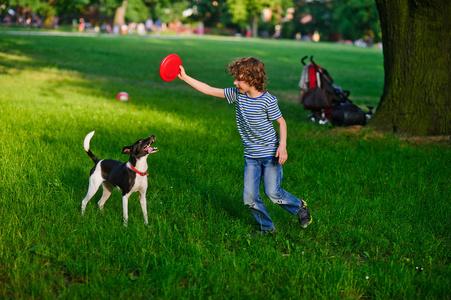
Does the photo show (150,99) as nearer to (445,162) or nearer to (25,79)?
(25,79)

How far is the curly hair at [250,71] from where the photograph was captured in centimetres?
556

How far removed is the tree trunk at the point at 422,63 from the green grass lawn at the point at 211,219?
2.30 feet

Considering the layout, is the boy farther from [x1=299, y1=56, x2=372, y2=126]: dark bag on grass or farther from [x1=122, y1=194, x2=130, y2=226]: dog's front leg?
[x1=299, y1=56, x2=372, y2=126]: dark bag on grass

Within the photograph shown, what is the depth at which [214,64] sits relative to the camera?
31.0 m

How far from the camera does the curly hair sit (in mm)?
5559

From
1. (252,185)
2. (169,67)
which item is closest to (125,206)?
(252,185)

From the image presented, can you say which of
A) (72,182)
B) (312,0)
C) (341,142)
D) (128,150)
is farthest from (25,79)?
(312,0)

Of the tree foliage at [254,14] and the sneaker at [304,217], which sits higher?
the tree foliage at [254,14]

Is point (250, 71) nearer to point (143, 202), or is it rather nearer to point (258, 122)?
point (258, 122)

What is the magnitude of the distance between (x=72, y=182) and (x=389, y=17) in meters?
6.62

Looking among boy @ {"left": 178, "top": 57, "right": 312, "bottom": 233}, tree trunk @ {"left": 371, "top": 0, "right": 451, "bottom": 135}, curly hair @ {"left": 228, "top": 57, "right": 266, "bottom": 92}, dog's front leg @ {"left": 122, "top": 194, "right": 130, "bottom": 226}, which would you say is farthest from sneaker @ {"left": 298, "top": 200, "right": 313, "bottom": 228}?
tree trunk @ {"left": 371, "top": 0, "right": 451, "bottom": 135}

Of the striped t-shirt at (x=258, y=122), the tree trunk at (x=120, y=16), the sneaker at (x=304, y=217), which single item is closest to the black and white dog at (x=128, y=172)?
the striped t-shirt at (x=258, y=122)

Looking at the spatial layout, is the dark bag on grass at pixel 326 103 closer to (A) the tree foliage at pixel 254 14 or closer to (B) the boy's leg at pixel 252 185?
(B) the boy's leg at pixel 252 185

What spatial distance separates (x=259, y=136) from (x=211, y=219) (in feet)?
3.14
